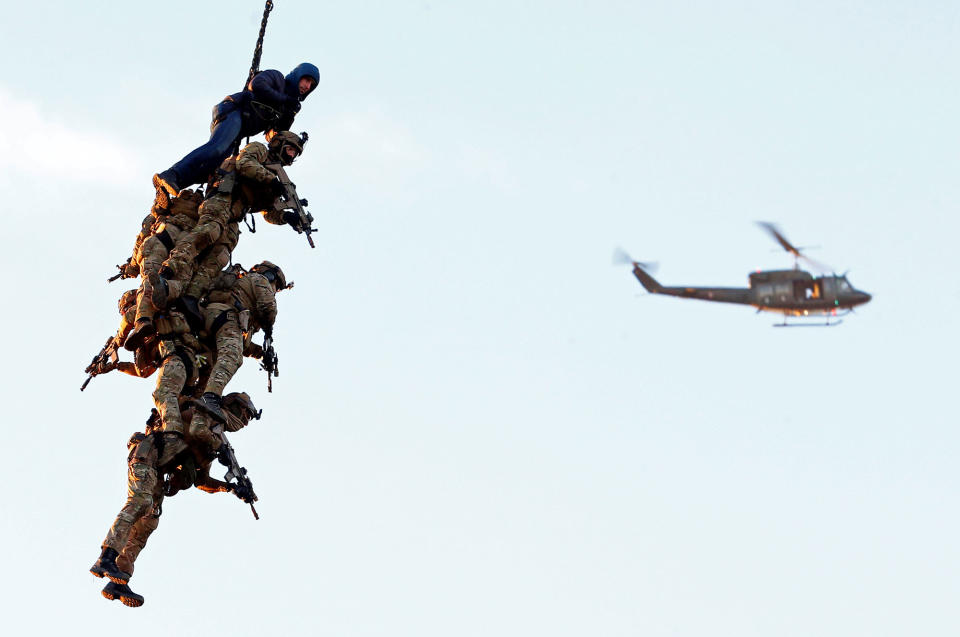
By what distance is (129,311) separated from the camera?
37.0 m

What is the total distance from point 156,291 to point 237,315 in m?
1.93

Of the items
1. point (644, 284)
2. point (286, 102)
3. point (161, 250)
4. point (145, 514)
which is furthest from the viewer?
point (644, 284)

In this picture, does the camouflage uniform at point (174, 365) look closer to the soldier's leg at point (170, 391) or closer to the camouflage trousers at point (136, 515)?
the soldier's leg at point (170, 391)

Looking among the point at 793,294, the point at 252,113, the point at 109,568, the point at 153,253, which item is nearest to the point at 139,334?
the point at 153,253

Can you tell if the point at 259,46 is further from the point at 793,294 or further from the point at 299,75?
the point at 793,294

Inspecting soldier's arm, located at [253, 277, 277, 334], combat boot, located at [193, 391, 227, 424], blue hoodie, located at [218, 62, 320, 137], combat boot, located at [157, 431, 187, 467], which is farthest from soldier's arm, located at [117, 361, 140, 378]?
blue hoodie, located at [218, 62, 320, 137]

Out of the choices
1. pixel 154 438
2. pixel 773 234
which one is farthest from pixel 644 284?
pixel 154 438

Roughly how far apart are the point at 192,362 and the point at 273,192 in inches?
186

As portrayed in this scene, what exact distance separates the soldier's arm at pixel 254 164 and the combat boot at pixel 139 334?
4.33m

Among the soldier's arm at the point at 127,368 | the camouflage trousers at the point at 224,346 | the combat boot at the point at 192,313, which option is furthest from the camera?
the soldier's arm at the point at 127,368

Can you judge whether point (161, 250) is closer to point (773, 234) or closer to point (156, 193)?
point (156, 193)

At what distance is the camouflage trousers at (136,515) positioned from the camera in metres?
34.2

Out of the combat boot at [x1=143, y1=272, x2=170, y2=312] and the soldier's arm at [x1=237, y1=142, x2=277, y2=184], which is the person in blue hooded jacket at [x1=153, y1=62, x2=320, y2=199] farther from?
the combat boot at [x1=143, y1=272, x2=170, y2=312]

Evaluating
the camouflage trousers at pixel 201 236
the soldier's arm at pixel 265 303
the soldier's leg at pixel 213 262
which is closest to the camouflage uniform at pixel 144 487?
the soldier's arm at pixel 265 303
